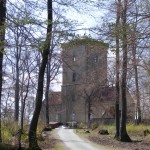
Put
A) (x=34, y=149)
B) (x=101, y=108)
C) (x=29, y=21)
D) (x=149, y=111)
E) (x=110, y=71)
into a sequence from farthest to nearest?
(x=101, y=108), (x=149, y=111), (x=110, y=71), (x=34, y=149), (x=29, y=21)

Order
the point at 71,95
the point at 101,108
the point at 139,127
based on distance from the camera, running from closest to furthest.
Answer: the point at 139,127
the point at 101,108
the point at 71,95

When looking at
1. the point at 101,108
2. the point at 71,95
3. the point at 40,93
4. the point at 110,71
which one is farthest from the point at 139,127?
the point at 71,95

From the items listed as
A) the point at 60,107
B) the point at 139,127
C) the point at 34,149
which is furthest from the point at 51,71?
the point at 34,149

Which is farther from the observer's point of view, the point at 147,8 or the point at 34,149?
the point at 34,149

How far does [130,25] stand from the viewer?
594 inches

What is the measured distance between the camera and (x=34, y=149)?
18.6m

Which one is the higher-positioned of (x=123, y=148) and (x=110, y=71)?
(x=110, y=71)

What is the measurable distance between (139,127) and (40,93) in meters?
19.3

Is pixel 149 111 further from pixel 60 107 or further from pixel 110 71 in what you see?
pixel 60 107

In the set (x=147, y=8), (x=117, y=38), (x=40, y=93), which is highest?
(x=147, y=8)

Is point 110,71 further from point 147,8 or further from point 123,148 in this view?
point 147,8

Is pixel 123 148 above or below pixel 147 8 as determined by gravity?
below

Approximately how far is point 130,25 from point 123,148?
10.0 metres

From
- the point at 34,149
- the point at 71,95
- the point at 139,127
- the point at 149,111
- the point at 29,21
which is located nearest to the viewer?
the point at 29,21
